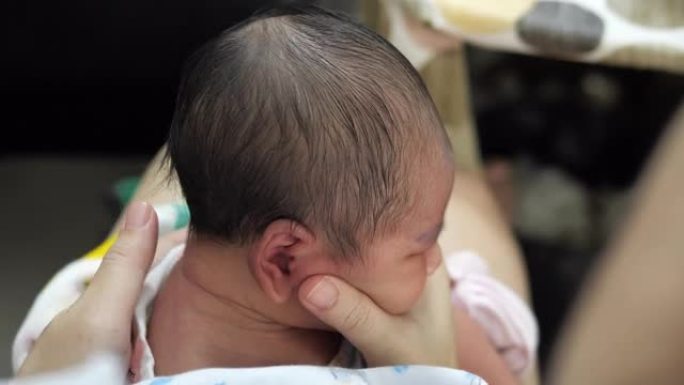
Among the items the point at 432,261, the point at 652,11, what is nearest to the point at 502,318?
the point at 432,261

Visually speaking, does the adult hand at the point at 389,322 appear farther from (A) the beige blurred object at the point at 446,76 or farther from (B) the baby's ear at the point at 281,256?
(A) the beige blurred object at the point at 446,76

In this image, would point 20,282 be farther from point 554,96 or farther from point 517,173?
point 554,96

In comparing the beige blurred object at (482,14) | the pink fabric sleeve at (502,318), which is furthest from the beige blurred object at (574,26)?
the pink fabric sleeve at (502,318)

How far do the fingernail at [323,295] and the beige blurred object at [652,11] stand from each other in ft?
1.87

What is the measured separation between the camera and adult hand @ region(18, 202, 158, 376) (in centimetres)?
72

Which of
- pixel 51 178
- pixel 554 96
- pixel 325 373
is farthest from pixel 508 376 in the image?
pixel 51 178

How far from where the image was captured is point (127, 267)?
0.76m

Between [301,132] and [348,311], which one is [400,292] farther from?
[301,132]

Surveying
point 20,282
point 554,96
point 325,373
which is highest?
point 325,373

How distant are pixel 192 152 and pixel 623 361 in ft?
1.43

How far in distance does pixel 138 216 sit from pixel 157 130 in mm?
857

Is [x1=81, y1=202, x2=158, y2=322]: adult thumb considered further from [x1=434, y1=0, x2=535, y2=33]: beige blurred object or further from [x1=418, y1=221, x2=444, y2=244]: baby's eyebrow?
[x1=434, y1=0, x2=535, y2=33]: beige blurred object

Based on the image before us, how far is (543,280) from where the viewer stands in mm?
1576

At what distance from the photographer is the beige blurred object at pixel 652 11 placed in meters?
1.11
